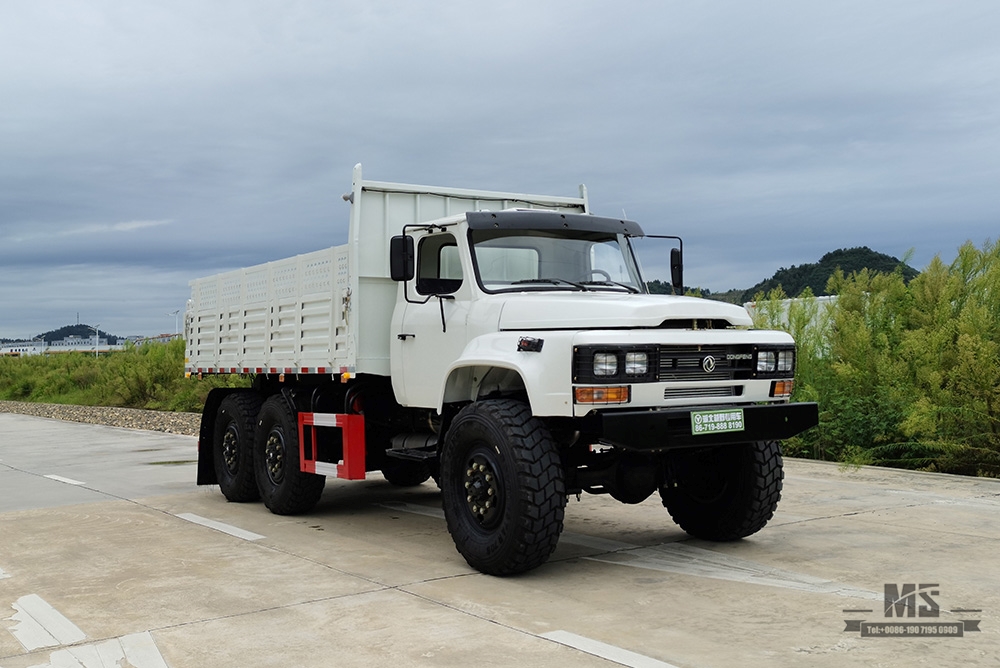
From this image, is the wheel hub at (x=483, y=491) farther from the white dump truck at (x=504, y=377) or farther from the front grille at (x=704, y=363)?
the front grille at (x=704, y=363)

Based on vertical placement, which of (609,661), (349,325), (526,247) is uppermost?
(526,247)

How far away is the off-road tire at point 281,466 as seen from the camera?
31.5 ft

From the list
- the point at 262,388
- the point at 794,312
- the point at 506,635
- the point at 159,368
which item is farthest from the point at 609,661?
the point at 159,368

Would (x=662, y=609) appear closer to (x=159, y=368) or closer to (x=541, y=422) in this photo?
(x=541, y=422)

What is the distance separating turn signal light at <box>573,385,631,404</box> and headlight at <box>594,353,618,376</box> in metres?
0.09

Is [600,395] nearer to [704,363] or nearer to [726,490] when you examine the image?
[704,363]

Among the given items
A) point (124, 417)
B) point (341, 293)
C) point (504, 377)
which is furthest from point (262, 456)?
point (124, 417)

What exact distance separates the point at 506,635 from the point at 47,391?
39.4m

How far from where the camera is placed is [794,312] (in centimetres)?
1388

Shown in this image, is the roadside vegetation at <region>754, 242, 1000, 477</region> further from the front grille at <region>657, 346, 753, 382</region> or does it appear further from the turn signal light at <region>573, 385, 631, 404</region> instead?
the turn signal light at <region>573, 385, 631, 404</region>

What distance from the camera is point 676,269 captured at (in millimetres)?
8930

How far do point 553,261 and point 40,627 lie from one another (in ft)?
14.1

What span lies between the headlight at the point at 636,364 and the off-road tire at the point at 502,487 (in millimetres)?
693

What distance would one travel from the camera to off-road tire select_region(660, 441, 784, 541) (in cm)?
757
